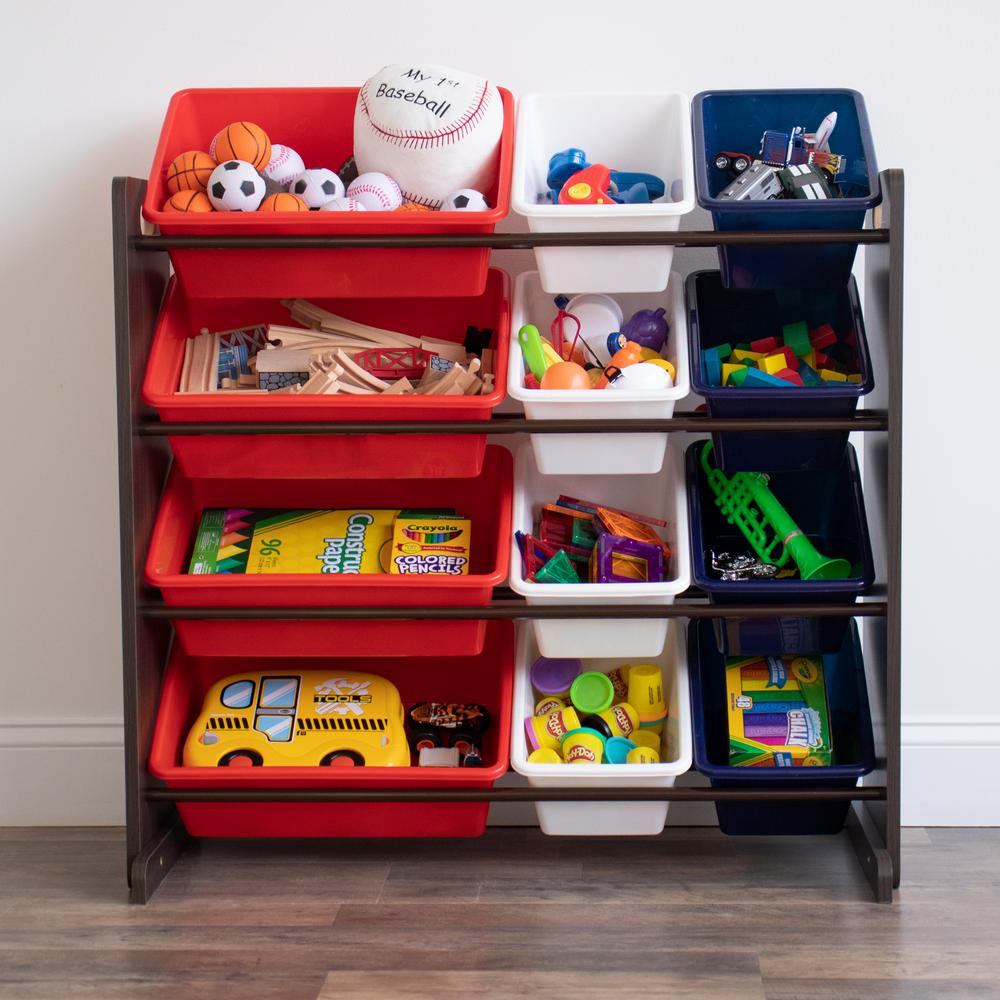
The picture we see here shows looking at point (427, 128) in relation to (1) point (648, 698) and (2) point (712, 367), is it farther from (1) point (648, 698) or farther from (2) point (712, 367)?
(1) point (648, 698)

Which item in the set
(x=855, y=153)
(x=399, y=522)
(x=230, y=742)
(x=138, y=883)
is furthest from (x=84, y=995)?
(x=855, y=153)

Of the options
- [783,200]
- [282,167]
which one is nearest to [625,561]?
[783,200]

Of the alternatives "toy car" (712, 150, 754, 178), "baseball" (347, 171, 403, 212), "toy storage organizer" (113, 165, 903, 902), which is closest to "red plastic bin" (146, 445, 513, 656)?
"toy storage organizer" (113, 165, 903, 902)

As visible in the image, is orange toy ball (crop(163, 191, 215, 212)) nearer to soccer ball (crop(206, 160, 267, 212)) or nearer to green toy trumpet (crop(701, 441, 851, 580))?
soccer ball (crop(206, 160, 267, 212))

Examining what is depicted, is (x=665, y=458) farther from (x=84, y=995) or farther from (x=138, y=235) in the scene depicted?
(x=84, y=995)

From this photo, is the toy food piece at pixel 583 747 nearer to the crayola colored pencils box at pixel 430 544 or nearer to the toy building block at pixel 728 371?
the crayola colored pencils box at pixel 430 544

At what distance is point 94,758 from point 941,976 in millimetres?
1365

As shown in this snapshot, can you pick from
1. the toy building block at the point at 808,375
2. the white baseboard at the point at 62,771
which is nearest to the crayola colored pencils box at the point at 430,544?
the toy building block at the point at 808,375

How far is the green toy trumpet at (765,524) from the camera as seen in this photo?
1.67 meters

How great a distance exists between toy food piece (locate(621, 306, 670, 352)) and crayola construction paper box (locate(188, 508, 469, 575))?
382 millimetres

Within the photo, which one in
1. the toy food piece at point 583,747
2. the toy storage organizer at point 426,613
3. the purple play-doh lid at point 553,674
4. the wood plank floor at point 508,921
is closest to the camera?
the wood plank floor at point 508,921

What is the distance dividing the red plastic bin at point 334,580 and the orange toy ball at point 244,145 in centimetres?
48

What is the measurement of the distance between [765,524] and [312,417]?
2.27 ft

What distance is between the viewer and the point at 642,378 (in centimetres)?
160
